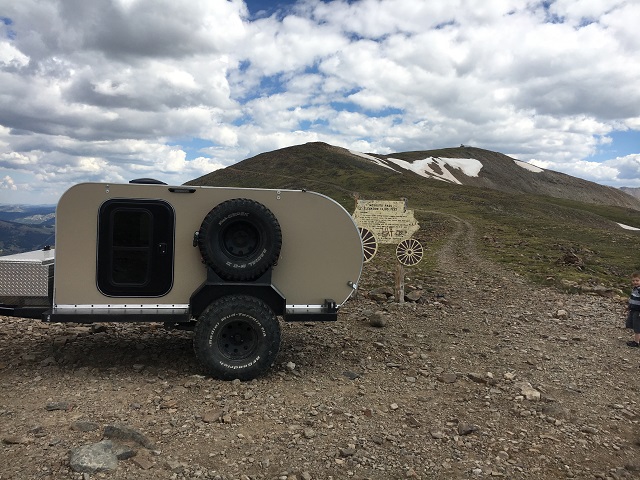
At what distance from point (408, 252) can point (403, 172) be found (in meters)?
91.6

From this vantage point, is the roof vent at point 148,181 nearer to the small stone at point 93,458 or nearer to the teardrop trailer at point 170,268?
the teardrop trailer at point 170,268

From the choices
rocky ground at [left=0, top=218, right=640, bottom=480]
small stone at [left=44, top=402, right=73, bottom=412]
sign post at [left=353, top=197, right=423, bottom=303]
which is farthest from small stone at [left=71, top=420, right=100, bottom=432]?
sign post at [left=353, top=197, right=423, bottom=303]

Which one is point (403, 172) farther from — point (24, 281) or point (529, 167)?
point (24, 281)

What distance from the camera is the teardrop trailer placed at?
7.52m

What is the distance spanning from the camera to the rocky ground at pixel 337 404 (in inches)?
206

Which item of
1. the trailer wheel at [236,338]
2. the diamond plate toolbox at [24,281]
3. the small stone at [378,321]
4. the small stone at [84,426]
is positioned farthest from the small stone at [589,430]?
the diamond plate toolbox at [24,281]

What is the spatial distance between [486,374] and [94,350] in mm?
6844

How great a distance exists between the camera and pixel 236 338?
25.4 ft

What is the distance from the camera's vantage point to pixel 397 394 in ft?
24.0

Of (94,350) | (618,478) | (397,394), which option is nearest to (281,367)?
(397,394)

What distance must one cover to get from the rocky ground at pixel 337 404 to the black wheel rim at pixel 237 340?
0.51 meters

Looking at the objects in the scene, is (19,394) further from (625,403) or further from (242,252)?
(625,403)

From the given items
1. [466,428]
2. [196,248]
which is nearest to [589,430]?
[466,428]

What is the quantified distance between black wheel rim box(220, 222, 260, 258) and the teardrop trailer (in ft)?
0.05
